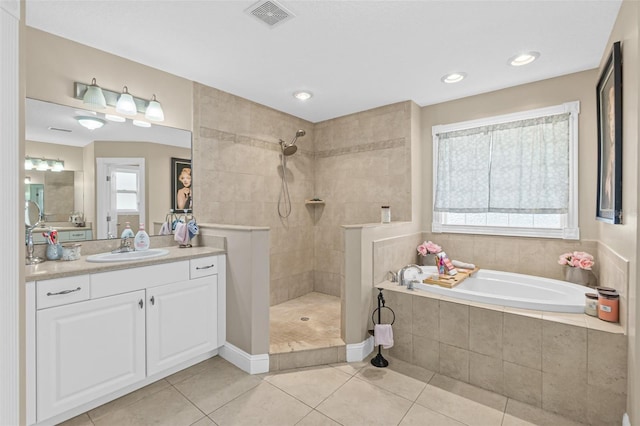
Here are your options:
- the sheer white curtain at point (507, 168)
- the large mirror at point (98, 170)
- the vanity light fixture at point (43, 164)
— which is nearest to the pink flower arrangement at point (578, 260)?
the sheer white curtain at point (507, 168)

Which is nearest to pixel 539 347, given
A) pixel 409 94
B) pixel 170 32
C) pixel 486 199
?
pixel 486 199

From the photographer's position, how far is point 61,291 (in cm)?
172

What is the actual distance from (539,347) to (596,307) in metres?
0.45

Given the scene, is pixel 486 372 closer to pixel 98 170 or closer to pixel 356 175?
pixel 356 175

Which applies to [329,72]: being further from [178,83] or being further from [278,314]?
[278,314]

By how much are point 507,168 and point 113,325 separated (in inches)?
143

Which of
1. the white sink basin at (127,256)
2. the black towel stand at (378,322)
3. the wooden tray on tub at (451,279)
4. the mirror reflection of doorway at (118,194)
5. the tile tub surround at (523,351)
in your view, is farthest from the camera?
the wooden tray on tub at (451,279)

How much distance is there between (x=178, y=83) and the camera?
2.78m

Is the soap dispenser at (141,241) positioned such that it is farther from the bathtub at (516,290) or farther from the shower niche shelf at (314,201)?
the bathtub at (516,290)

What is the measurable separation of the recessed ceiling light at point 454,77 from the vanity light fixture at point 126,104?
275 cm

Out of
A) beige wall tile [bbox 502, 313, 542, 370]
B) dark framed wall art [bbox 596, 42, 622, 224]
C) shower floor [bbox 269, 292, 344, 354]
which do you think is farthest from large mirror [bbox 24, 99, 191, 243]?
Answer: dark framed wall art [bbox 596, 42, 622, 224]

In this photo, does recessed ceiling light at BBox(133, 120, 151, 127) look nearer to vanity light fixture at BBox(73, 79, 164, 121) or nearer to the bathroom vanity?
vanity light fixture at BBox(73, 79, 164, 121)

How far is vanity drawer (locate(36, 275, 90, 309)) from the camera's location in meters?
1.65

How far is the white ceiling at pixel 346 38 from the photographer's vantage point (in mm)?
1858
